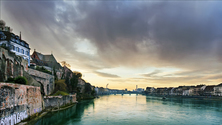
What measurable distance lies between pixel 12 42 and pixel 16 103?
2132cm

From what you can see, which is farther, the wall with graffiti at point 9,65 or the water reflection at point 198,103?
the water reflection at point 198,103

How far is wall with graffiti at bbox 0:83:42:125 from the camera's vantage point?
14.0 m

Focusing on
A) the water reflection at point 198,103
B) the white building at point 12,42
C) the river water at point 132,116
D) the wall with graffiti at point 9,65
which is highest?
the white building at point 12,42

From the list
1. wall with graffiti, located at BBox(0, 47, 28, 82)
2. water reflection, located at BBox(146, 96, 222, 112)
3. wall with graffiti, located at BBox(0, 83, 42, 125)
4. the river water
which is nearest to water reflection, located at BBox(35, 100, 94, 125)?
the river water

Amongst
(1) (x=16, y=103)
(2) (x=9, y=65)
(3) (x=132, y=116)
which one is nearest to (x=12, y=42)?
(2) (x=9, y=65)

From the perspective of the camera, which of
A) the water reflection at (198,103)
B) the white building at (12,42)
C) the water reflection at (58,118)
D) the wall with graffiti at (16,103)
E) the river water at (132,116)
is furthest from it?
the water reflection at (198,103)

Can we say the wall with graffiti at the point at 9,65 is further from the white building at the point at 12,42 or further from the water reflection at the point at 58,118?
the white building at the point at 12,42

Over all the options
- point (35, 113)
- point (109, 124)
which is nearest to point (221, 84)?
point (109, 124)

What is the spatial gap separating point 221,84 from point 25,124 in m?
112

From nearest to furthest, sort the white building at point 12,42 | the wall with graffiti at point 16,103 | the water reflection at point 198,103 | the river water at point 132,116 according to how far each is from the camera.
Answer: the wall with graffiti at point 16,103 < the river water at point 132,116 < the white building at point 12,42 < the water reflection at point 198,103

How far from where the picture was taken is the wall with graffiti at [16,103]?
1403cm

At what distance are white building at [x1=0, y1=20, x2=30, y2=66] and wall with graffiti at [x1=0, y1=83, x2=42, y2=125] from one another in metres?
15.0

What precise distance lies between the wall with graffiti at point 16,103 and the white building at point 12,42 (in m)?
15.0

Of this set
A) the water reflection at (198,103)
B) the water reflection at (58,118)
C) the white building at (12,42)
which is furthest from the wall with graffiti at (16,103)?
the water reflection at (198,103)
